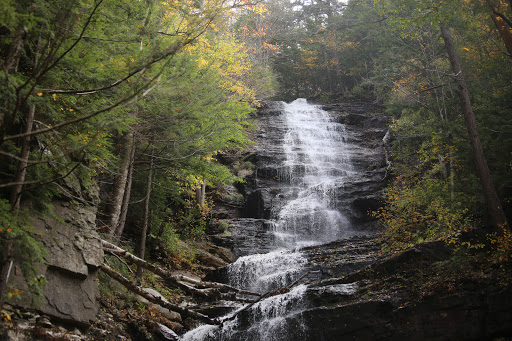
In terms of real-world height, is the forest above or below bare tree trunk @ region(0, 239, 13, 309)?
above

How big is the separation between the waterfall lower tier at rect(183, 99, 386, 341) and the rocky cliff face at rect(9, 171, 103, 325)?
10.7ft

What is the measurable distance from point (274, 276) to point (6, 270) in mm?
9134

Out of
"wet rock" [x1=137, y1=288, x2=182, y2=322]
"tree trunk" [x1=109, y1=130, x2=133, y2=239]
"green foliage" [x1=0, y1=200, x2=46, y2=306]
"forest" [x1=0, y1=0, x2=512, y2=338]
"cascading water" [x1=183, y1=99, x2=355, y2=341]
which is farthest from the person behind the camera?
"tree trunk" [x1=109, y1=130, x2=133, y2=239]

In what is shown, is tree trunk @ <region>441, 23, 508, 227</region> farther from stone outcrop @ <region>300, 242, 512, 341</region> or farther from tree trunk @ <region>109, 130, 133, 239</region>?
tree trunk @ <region>109, 130, 133, 239</region>

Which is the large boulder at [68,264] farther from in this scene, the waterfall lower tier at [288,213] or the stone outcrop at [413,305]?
the stone outcrop at [413,305]

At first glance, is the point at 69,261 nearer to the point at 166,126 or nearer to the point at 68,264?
the point at 68,264

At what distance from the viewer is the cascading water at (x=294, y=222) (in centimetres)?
812

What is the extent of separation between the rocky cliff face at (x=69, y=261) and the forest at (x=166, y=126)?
7.2 inches

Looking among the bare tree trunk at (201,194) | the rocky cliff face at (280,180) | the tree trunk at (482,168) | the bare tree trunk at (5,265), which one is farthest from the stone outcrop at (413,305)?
the bare tree trunk at (201,194)

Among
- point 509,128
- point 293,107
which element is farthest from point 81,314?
point 293,107

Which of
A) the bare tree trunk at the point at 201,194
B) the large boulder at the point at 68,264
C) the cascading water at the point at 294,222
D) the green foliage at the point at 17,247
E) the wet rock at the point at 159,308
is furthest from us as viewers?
the bare tree trunk at the point at 201,194

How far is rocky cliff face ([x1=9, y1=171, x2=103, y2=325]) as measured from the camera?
196 inches

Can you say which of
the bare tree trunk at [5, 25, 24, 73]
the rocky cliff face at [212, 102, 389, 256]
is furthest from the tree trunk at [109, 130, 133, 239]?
the rocky cliff face at [212, 102, 389, 256]

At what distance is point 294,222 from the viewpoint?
16797mm
